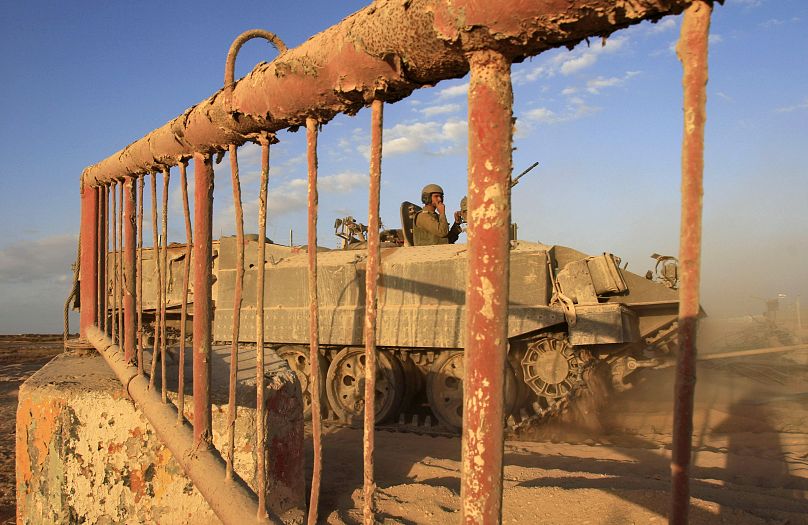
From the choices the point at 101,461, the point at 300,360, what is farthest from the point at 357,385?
the point at 101,461

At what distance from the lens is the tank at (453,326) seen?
7402 millimetres

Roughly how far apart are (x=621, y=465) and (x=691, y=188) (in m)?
5.19

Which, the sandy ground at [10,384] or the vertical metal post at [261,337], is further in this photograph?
the sandy ground at [10,384]

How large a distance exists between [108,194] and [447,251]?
16.4ft

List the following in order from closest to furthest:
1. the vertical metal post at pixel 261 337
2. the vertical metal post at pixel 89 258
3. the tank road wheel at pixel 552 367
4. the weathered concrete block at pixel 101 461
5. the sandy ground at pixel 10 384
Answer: the vertical metal post at pixel 261 337, the weathered concrete block at pixel 101 461, the vertical metal post at pixel 89 258, the sandy ground at pixel 10 384, the tank road wheel at pixel 552 367

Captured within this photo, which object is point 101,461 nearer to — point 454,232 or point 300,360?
point 300,360

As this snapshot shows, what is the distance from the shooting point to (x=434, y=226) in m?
9.30

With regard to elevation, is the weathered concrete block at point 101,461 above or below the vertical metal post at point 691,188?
below

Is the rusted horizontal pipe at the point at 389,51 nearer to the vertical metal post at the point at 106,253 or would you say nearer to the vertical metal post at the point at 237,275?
the vertical metal post at the point at 237,275

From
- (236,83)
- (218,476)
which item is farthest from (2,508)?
(236,83)

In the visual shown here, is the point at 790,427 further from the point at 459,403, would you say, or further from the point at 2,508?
the point at 2,508

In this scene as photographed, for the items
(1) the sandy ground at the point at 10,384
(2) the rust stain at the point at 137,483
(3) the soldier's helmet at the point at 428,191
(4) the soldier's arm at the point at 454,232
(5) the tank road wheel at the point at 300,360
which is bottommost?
(1) the sandy ground at the point at 10,384

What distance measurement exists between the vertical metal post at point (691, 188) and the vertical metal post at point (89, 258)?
3.79 m

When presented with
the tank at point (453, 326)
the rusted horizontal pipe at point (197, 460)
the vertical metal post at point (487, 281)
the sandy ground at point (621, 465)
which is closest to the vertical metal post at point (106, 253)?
the rusted horizontal pipe at point (197, 460)
